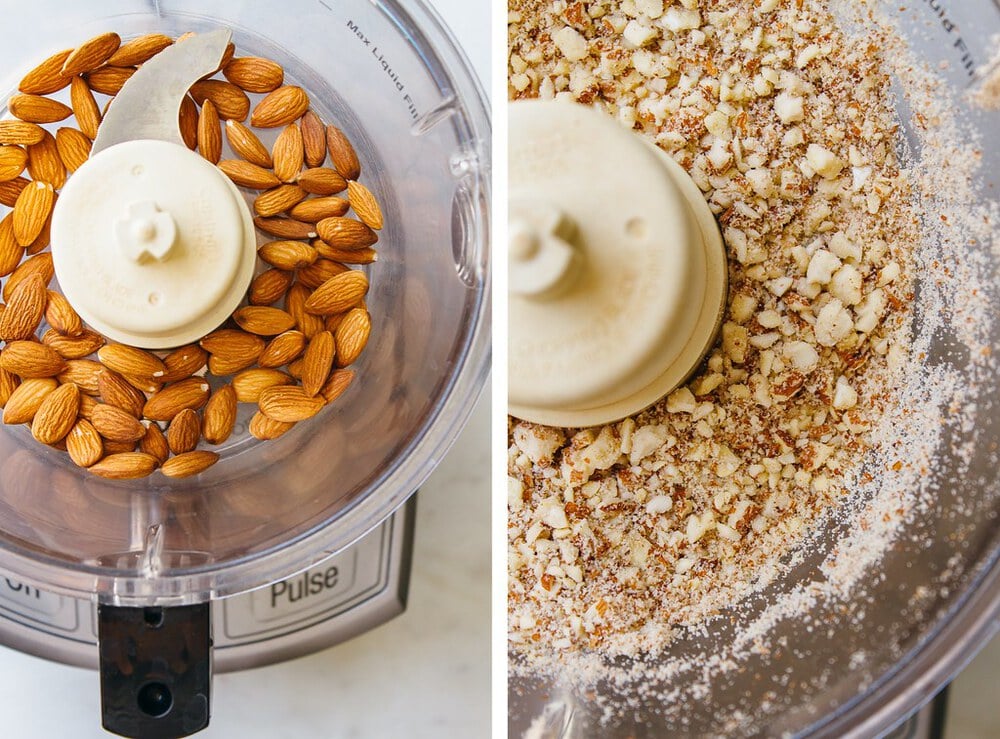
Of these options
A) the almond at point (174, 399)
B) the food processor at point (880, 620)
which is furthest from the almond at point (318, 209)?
the food processor at point (880, 620)

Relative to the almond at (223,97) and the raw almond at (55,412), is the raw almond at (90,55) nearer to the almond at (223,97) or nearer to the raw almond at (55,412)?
the almond at (223,97)

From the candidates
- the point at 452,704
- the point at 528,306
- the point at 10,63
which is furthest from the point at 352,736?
the point at 10,63

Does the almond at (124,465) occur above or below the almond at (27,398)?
below

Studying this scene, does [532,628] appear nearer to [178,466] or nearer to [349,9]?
[178,466]

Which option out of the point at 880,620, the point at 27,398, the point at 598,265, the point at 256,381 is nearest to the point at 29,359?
the point at 27,398

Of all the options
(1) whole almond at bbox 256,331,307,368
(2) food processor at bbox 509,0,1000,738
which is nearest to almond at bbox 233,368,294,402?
(1) whole almond at bbox 256,331,307,368
